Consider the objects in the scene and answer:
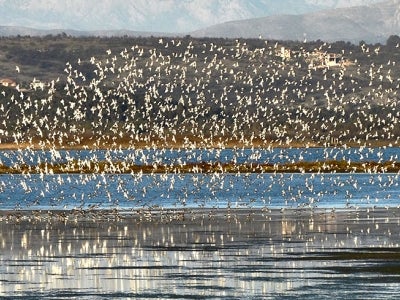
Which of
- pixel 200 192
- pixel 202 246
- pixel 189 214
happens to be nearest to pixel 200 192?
pixel 200 192

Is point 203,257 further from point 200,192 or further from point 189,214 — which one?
point 200,192

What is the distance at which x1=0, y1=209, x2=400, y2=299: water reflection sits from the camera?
36125 mm

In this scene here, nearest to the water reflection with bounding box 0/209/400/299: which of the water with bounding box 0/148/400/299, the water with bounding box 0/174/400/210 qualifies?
the water with bounding box 0/148/400/299

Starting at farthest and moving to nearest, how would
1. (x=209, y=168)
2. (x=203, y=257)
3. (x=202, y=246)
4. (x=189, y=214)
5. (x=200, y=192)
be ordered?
1. (x=209, y=168)
2. (x=200, y=192)
3. (x=189, y=214)
4. (x=202, y=246)
5. (x=203, y=257)

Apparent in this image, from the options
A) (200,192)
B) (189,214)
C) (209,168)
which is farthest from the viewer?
(209,168)

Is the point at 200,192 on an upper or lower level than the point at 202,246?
lower

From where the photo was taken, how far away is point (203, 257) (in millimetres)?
43531

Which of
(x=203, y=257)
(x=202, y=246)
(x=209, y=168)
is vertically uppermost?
(x=203, y=257)

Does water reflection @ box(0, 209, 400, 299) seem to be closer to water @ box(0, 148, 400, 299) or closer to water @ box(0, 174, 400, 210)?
water @ box(0, 148, 400, 299)

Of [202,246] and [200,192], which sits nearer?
[202,246]

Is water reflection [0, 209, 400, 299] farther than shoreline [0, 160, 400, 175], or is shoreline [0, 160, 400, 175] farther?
shoreline [0, 160, 400, 175]

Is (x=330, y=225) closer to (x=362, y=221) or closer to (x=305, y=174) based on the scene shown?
(x=362, y=221)

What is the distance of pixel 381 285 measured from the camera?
3628 centimetres

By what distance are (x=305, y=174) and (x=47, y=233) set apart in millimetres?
75622
